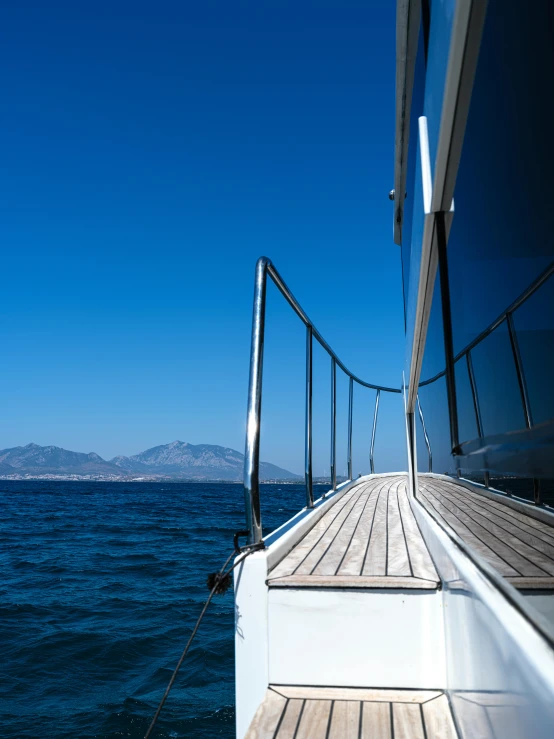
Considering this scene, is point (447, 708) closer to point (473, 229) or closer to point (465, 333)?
point (465, 333)

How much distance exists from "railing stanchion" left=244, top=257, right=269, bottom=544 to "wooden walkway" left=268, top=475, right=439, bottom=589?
16 centimetres

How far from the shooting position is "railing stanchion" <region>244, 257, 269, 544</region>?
1.55 meters

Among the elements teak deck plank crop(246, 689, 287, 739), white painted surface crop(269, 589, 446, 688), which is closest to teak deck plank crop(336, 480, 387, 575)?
white painted surface crop(269, 589, 446, 688)

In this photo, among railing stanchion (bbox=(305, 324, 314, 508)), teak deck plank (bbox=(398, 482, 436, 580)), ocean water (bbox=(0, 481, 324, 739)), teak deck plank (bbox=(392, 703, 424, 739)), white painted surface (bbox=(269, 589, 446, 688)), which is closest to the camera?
teak deck plank (bbox=(392, 703, 424, 739))

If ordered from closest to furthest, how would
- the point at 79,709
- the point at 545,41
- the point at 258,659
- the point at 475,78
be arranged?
the point at 545,41 < the point at 475,78 < the point at 258,659 < the point at 79,709

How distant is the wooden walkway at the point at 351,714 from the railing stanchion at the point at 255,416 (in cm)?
40

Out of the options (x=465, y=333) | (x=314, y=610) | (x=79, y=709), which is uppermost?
(x=465, y=333)

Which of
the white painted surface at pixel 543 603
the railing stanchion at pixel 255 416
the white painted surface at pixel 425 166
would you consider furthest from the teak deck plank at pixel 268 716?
the white painted surface at pixel 425 166

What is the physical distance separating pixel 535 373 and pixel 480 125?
0.35m

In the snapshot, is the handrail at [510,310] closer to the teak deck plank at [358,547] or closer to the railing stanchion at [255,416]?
the railing stanchion at [255,416]

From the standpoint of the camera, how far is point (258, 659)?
1.42 m

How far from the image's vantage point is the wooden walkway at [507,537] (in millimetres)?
540

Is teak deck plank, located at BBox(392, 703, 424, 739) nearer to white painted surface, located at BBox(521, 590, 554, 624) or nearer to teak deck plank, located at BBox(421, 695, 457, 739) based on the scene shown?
teak deck plank, located at BBox(421, 695, 457, 739)

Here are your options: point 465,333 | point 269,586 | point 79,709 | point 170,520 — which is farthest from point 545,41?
point 170,520
